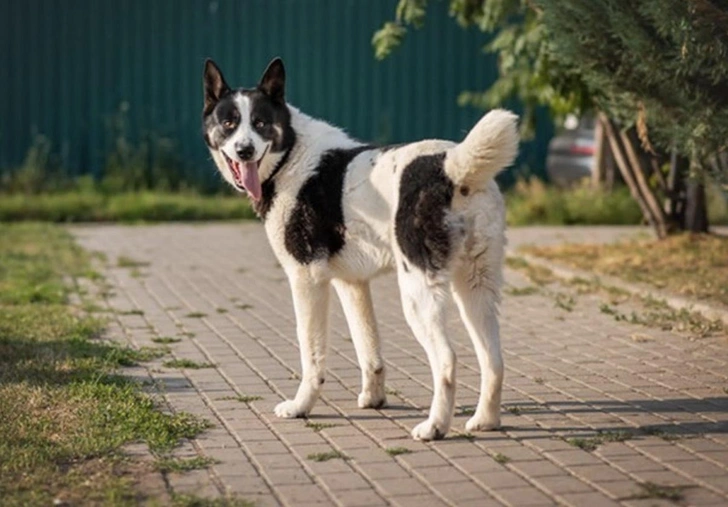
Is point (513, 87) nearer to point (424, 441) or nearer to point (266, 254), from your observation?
point (266, 254)

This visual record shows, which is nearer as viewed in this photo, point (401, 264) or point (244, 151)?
point (401, 264)

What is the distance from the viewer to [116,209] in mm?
17609

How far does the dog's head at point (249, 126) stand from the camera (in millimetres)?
7199

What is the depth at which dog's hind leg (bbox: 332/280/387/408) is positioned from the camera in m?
7.32

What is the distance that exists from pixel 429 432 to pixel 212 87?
2.17 m

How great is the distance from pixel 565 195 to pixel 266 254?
4.59m

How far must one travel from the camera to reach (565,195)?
17.4m

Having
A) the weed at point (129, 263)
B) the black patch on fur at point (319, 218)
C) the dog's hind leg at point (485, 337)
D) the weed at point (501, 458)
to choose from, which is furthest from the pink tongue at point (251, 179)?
the weed at point (129, 263)

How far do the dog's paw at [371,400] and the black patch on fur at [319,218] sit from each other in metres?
0.78

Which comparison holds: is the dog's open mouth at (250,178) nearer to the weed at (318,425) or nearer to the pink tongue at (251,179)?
the pink tongue at (251,179)

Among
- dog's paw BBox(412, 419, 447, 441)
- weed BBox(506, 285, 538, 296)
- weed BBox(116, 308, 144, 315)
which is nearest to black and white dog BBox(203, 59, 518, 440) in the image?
dog's paw BBox(412, 419, 447, 441)

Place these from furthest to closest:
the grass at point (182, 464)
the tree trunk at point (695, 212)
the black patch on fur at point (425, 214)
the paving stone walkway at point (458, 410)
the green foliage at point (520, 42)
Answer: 1. the tree trunk at point (695, 212)
2. the green foliage at point (520, 42)
3. the black patch on fur at point (425, 214)
4. the grass at point (182, 464)
5. the paving stone walkway at point (458, 410)

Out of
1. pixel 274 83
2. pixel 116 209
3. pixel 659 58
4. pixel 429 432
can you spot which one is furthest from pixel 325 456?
pixel 116 209

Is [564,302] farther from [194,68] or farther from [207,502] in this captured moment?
[194,68]
